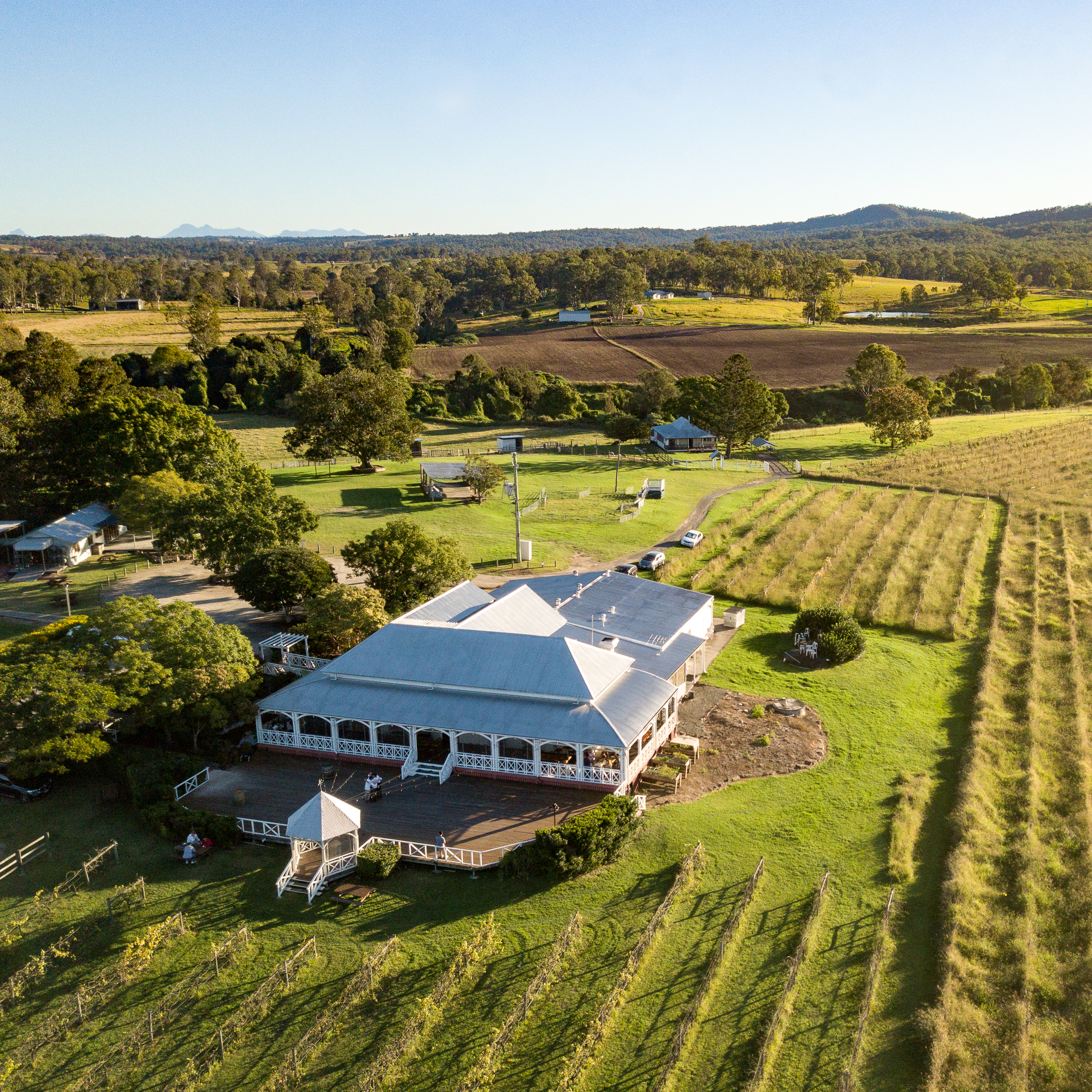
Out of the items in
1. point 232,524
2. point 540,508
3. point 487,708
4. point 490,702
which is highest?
point 232,524

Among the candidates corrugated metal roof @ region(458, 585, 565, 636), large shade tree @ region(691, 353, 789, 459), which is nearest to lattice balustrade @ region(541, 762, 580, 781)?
corrugated metal roof @ region(458, 585, 565, 636)

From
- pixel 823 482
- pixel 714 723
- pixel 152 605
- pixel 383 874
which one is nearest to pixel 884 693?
pixel 714 723


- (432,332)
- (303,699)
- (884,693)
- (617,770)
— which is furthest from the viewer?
(432,332)

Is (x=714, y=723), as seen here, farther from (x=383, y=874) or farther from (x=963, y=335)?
(x=963, y=335)

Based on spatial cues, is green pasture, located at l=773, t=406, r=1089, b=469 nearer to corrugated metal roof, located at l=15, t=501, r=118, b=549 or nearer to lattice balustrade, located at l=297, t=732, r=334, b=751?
corrugated metal roof, located at l=15, t=501, r=118, b=549

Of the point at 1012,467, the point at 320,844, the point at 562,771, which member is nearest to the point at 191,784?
the point at 320,844

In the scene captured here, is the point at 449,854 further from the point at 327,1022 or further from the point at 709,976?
the point at 709,976
